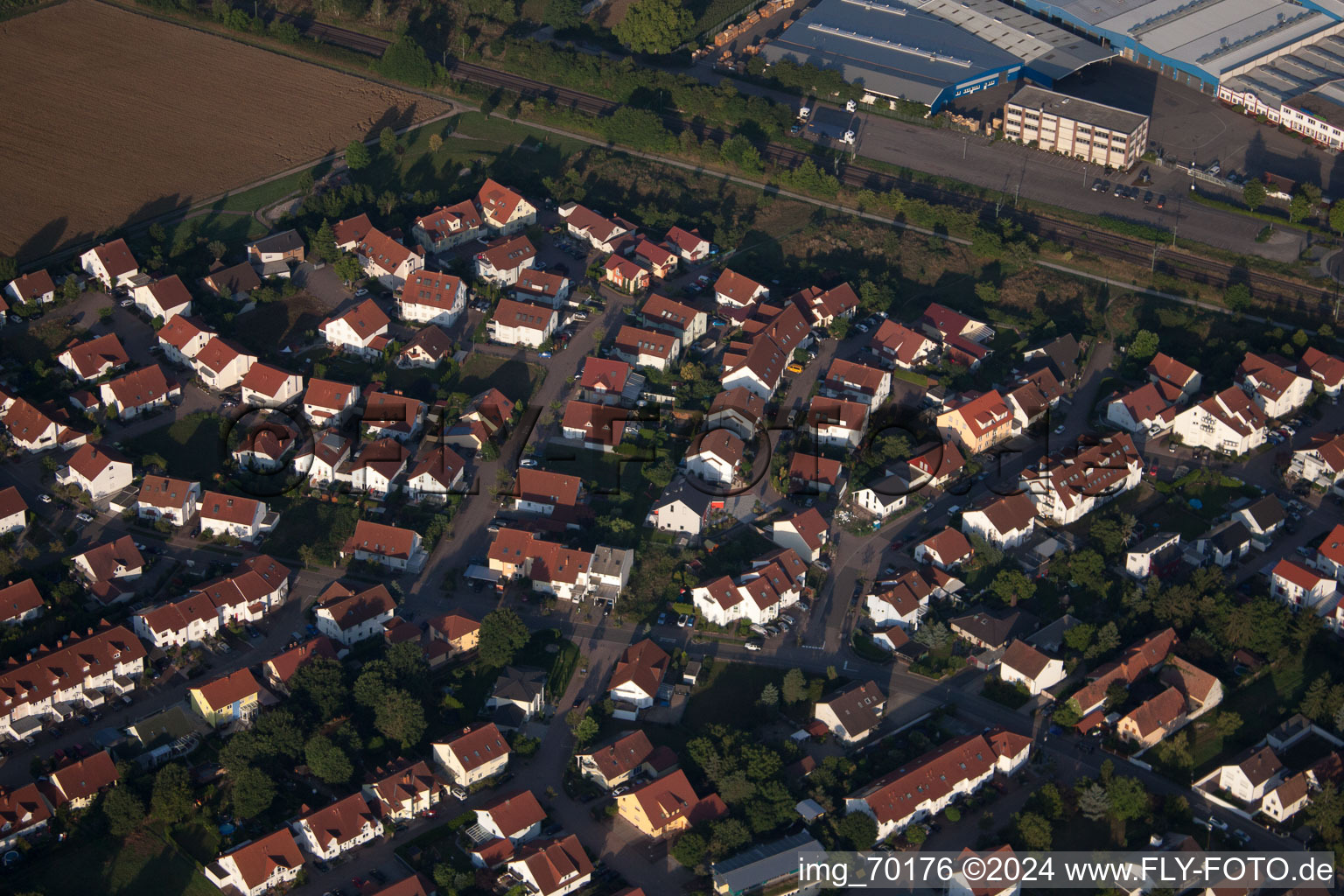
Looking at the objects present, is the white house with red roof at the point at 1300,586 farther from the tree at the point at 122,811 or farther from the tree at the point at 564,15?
the tree at the point at 564,15

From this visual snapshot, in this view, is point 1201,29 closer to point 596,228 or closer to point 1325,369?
point 1325,369

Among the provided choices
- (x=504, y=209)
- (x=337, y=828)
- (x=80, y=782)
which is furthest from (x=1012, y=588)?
(x=504, y=209)

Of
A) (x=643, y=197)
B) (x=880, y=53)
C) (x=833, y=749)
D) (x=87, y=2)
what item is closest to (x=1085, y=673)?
(x=833, y=749)

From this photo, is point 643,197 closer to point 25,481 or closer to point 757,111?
point 757,111

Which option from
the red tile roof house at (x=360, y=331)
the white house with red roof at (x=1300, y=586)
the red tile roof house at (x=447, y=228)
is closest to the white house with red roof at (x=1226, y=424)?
the white house with red roof at (x=1300, y=586)

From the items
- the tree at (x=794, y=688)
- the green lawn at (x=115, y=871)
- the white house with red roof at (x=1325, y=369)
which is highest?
the white house with red roof at (x=1325, y=369)

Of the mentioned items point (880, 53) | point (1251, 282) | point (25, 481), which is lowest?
point (25, 481)

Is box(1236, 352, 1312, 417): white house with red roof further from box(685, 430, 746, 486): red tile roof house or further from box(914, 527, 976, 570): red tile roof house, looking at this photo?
box(685, 430, 746, 486): red tile roof house
